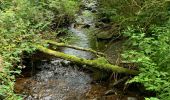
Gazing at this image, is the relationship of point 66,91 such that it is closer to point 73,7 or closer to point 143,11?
point 143,11

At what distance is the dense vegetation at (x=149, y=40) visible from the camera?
21.6 feet

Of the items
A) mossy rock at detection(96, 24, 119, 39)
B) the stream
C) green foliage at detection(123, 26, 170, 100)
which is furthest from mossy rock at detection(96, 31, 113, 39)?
green foliage at detection(123, 26, 170, 100)

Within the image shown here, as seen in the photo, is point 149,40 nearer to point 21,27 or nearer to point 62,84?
point 62,84

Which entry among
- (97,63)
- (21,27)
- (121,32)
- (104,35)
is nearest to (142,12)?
(121,32)

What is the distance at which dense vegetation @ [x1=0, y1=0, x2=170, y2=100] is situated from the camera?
6.64m

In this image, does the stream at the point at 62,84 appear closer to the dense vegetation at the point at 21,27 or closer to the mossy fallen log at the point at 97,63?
the mossy fallen log at the point at 97,63

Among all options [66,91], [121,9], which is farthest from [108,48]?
[66,91]

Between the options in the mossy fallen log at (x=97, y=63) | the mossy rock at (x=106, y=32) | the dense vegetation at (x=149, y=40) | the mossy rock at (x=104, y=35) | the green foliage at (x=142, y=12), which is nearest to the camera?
the dense vegetation at (x=149, y=40)

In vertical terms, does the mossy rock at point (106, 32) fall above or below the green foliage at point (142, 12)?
below

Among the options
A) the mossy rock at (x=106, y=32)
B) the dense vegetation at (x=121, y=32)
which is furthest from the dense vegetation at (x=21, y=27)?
the mossy rock at (x=106, y=32)

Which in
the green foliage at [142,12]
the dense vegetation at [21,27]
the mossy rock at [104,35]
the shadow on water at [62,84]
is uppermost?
the green foliage at [142,12]

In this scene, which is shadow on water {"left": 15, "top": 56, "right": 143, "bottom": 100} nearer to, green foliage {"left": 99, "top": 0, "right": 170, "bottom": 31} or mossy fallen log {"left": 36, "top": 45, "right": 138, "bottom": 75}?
mossy fallen log {"left": 36, "top": 45, "right": 138, "bottom": 75}

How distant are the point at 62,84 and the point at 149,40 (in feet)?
10.5

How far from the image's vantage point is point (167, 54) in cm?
691
